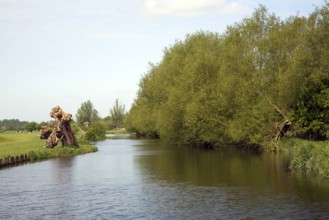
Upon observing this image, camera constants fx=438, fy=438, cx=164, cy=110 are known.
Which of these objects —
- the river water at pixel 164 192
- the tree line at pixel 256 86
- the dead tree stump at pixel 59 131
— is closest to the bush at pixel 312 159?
the river water at pixel 164 192

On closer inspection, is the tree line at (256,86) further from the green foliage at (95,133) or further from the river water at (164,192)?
the green foliage at (95,133)

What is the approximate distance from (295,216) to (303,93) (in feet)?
114

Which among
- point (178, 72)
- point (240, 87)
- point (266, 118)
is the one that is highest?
point (178, 72)

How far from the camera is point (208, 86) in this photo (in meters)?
77.8

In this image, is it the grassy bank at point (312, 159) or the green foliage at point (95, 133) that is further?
the green foliage at point (95, 133)

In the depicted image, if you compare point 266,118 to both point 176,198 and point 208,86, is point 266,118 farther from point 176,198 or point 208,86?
point 176,198

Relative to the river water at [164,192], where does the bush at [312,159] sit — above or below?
above

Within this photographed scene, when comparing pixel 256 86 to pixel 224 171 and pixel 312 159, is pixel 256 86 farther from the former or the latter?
pixel 312 159

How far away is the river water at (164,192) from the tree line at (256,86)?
41.0 ft

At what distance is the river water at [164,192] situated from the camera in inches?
1073

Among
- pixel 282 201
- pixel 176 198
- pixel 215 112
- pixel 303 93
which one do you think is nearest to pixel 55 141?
pixel 215 112

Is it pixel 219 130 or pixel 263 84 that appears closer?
pixel 263 84

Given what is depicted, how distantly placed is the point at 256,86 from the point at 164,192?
120 feet

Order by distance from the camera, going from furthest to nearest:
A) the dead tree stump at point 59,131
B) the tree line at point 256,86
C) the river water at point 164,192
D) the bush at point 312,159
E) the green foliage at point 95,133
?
the green foliage at point 95,133 < the dead tree stump at point 59,131 < the tree line at point 256,86 < the bush at point 312,159 < the river water at point 164,192
